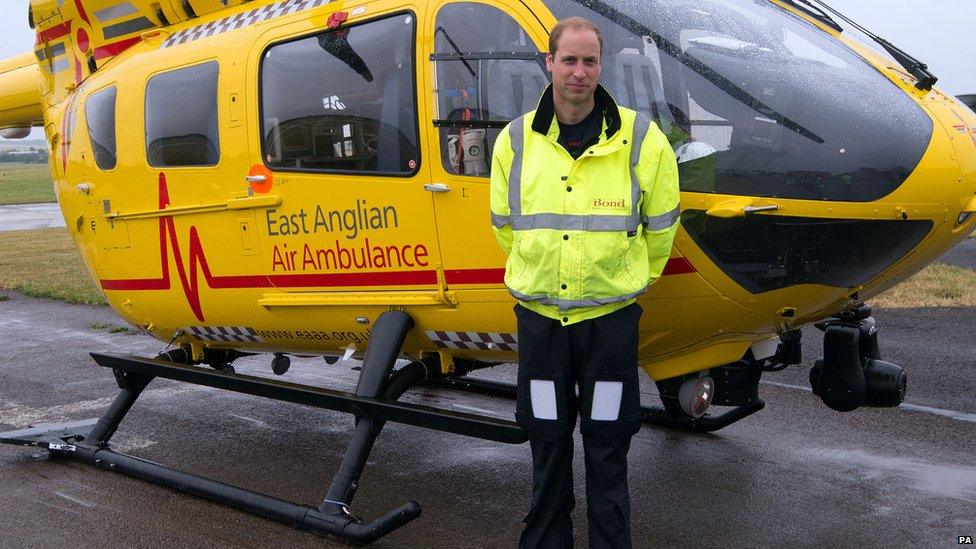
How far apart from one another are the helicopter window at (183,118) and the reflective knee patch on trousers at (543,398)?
248cm

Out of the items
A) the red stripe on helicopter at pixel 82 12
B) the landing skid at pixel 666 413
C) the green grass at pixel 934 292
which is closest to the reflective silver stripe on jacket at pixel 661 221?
the landing skid at pixel 666 413

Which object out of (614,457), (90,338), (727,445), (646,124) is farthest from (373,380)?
(90,338)

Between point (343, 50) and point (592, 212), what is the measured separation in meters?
1.87

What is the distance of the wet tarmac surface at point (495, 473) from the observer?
174 inches

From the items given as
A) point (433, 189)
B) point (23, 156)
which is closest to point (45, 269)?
point (433, 189)

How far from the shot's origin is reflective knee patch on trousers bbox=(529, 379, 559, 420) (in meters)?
3.37

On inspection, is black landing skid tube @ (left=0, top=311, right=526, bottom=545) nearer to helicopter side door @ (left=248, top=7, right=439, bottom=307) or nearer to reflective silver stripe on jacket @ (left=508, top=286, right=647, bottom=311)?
helicopter side door @ (left=248, top=7, right=439, bottom=307)

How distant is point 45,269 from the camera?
49.0 ft

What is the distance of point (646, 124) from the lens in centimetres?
330

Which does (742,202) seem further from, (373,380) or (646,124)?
(373,380)

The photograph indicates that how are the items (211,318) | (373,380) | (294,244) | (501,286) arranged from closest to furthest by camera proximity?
(501,286), (373,380), (294,244), (211,318)

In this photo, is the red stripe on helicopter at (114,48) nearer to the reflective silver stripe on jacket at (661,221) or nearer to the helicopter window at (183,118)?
the helicopter window at (183,118)

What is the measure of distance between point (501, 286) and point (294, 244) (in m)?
1.23

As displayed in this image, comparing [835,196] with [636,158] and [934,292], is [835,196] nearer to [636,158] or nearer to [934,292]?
[636,158]
